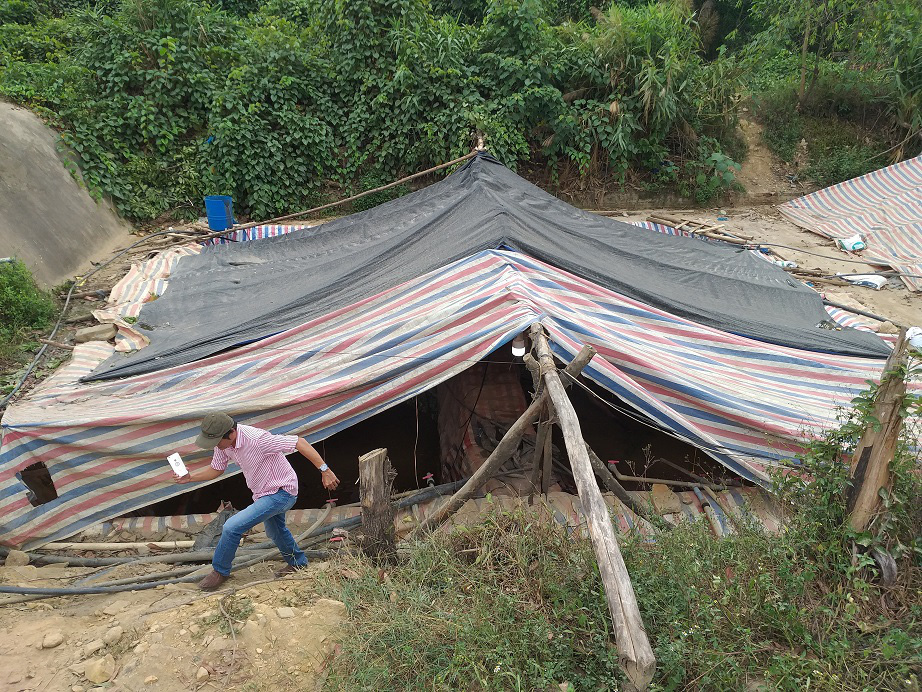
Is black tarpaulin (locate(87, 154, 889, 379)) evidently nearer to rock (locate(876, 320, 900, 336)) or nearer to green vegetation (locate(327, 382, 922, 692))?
rock (locate(876, 320, 900, 336))

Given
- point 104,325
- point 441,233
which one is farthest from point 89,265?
point 441,233

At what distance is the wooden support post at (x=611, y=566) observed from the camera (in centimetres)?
198

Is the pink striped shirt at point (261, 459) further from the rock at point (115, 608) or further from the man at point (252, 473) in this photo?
the rock at point (115, 608)

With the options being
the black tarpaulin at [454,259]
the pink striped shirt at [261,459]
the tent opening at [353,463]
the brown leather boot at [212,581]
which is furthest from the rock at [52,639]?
the black tarpaulin at [454,259]

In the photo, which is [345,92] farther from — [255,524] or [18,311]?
[255,524]

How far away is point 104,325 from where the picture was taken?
5.11m

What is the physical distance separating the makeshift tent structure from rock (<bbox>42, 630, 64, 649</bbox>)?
0.94 metres

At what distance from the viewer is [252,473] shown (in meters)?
3.17

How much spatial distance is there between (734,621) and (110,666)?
258 centimetres

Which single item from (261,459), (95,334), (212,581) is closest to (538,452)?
(261,459)

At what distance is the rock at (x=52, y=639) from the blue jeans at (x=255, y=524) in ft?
2.27

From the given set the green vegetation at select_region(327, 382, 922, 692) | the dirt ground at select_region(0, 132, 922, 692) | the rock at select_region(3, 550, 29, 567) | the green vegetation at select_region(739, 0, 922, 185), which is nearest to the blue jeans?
the dirt ground at select_region(0, 132, 922, 692)

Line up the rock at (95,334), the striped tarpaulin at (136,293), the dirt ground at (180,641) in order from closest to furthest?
the dirt ground at (180,641), the striped tarpaulin at (136,293), the rock at (95,334)

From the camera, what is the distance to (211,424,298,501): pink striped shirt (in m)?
3.15
